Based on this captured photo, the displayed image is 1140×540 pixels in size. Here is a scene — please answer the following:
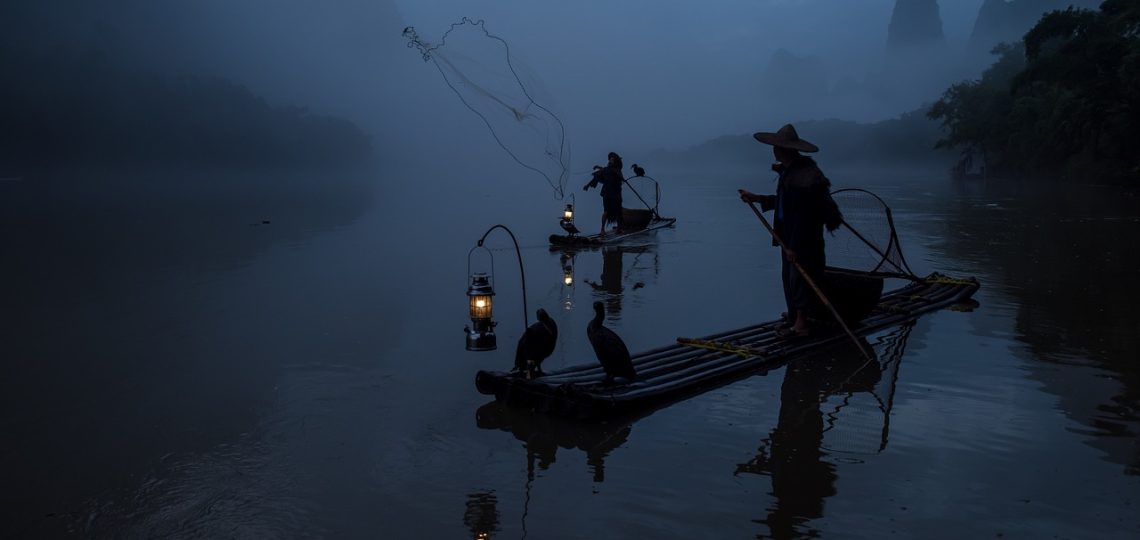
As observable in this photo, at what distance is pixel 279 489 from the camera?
4633 mm

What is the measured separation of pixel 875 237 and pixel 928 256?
4.59m

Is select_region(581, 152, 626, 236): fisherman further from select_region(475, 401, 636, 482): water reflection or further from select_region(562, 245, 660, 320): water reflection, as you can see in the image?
select_region(475, 401, 636, 482): water reflection

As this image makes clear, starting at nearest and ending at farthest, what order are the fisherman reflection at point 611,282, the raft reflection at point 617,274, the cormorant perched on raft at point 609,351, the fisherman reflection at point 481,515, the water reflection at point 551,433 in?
the fisherman reflection at point 481,515 < the water reflection at point 551,433 < the cormorant perched on raft at point 609,351 < the fisherman reflection at point 611,282 < the raft reflection at point 617,274

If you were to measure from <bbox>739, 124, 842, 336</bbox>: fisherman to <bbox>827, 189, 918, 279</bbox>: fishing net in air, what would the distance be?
683 millimetres

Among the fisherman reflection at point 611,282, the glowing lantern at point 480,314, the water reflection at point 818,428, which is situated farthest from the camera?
the fisherman reflection at point 611,282

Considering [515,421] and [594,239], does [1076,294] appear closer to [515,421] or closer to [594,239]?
[515,421]

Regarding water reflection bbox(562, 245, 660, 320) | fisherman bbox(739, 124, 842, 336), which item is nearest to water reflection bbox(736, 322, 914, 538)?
fisherman bbox(739, 124, 842, 336)

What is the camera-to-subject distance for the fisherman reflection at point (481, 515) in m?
4.17

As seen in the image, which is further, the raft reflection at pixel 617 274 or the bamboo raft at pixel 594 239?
the bamboo raft at pixel 594 239

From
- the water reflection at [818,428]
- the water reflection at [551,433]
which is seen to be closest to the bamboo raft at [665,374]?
the water reflection at [551,433]

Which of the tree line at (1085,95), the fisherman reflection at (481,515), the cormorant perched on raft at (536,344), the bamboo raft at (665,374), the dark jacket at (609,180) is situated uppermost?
the tree line at (1085,95)

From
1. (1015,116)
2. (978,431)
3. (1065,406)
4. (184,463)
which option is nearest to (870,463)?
(978,431)

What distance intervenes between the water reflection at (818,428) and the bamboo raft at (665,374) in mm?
283

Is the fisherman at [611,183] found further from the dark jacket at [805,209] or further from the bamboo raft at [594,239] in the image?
the dark jacket at [805,209]
